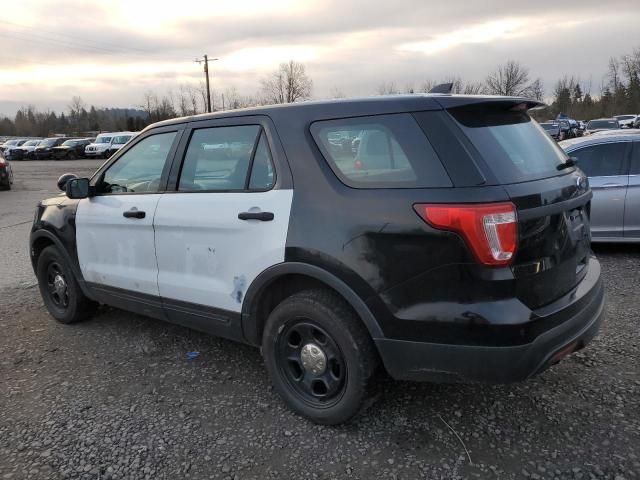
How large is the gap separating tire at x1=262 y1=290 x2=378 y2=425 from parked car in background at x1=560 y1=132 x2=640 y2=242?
4.80m

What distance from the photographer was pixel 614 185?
635 cm

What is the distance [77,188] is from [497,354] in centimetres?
328

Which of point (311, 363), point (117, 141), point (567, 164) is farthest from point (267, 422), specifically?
point (117, 141)

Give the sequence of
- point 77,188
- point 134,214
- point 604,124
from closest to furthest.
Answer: point 134,214 < point 77,188 < point 604,124

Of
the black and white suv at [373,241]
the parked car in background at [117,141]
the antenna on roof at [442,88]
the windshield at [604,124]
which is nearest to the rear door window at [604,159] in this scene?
the black and white suv at [373,241]

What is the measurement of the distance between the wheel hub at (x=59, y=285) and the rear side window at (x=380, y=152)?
3.04 m

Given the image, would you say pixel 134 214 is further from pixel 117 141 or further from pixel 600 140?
pixel 117 141

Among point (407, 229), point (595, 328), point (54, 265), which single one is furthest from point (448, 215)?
point (54, 265)

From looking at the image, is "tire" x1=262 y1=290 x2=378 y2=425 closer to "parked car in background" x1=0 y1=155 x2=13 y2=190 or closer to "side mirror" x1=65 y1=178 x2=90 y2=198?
"side mirror" x1=65 y1=178 x2=90 y2=198

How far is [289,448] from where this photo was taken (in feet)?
9.23

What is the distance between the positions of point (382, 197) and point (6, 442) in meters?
2.50

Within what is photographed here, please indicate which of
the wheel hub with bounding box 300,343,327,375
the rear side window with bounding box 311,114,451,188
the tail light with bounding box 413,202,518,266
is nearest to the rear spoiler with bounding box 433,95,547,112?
the rear side window with bounding box 311,114,451,188

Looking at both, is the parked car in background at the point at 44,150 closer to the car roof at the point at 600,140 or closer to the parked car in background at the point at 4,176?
the parked car in background at the point at 4,176

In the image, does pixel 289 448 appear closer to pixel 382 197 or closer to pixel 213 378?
pixel 213 378
